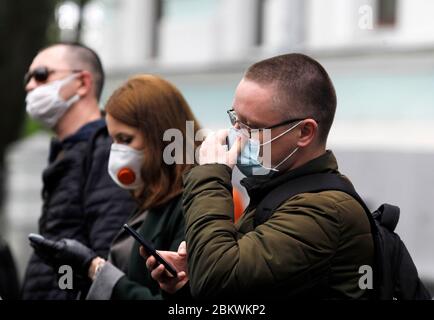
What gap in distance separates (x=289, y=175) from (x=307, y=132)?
13cm

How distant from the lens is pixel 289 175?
3.00 metres

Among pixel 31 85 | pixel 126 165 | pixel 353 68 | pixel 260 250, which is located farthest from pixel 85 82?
pixel 353 68

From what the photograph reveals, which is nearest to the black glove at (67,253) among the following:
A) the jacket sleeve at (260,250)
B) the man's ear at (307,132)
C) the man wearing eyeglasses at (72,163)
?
the man wearing eyeglasses at (72,163)

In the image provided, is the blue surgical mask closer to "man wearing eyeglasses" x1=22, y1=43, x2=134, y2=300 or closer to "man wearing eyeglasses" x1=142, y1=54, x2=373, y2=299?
"man wearing eyeglasses" x1=142, y1=54, x2=373, y2=299

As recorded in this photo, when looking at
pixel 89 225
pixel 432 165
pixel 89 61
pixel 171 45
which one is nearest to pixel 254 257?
pixel 89 225

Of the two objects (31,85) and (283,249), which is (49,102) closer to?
(31,85)

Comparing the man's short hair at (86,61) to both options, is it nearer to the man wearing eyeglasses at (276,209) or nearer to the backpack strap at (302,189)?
the man wearing eyeglasses at (276,209)

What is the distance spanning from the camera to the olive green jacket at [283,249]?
2.80 meters

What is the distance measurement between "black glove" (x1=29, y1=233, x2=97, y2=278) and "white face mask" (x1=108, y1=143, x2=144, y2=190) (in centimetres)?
34

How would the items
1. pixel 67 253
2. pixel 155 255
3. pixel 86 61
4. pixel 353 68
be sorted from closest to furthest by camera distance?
pixel 155 255
pixel 67 253
pixel 86 61
pixel 353 68

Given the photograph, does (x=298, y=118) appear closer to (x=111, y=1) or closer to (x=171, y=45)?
(x=171, y=45)

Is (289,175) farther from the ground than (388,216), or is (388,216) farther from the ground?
(289,175)

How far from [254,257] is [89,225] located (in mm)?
1604

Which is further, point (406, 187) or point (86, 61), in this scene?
point (406, 187)
